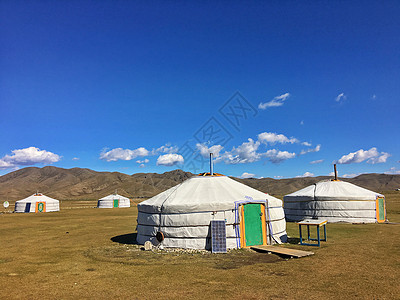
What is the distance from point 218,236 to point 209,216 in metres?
0.76

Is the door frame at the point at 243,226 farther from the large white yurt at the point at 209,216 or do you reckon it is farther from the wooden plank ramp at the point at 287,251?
the wooden plank ramp at the point at 287,251

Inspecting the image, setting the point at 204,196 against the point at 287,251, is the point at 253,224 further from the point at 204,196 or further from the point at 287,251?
the point at 204,196

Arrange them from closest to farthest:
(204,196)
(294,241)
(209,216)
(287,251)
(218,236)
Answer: (287,251)
(218,236)
(209,216)
(204,196)
(294,241)

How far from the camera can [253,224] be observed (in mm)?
10383

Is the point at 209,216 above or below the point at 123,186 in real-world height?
below

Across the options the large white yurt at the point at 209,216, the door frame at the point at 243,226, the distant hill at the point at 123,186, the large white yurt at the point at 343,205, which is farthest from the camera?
the distant hill at the point at 123,186

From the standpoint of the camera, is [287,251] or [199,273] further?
[287,251]

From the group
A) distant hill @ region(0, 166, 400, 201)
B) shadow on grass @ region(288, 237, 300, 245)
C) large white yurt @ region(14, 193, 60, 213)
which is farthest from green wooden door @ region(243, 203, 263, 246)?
distant hill @ region(0, 166, 400, 201)

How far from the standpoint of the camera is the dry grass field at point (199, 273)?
18.8ft

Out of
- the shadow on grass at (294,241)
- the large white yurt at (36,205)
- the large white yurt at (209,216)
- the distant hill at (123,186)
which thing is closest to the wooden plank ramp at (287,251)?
the large white yurt at (209,216)

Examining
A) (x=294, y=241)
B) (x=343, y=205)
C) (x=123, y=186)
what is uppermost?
(x=123, y=186)

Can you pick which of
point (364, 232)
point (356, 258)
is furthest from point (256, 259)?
point (364, 232)

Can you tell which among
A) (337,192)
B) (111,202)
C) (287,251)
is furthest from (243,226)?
(111,202)

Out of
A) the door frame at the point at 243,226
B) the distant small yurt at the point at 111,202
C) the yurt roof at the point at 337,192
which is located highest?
the yurt roof at the point at 337,192
